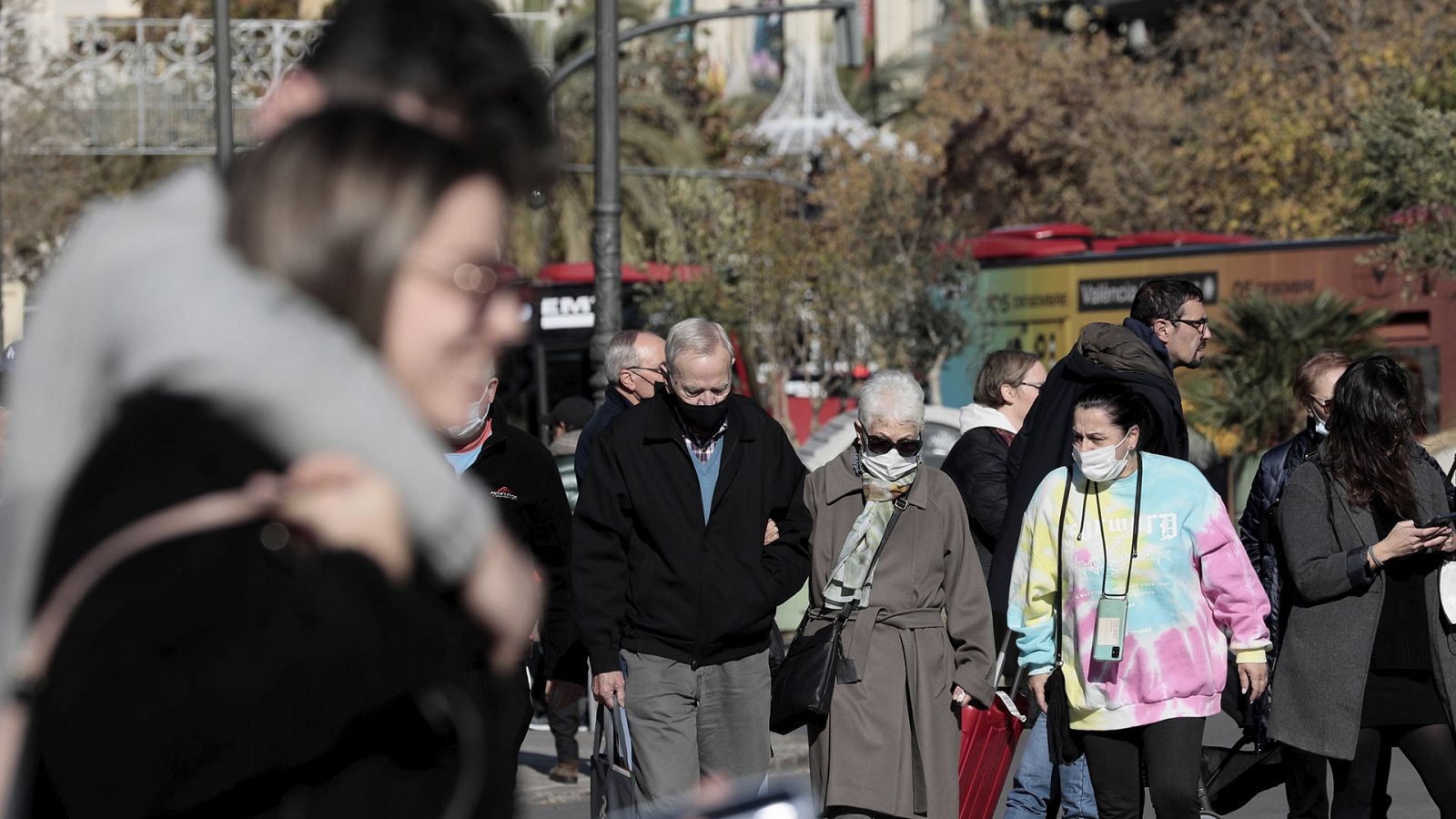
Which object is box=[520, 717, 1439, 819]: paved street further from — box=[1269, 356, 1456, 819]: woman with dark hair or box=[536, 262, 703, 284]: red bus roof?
box=[536, 262, 703, 284]: red bus roof

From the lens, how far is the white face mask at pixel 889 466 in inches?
253

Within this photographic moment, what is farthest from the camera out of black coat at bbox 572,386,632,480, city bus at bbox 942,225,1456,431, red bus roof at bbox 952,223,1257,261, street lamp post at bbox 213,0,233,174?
red bus roof at bbox 952,223,1257,261

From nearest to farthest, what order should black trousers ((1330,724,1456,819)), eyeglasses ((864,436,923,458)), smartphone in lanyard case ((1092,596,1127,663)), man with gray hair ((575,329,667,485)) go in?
smartphone in lanyard case ((1092,596,1127,663))
black trousers ((1330,724,1456,819))
eyeglasses ((864,436,923,458))
man with gray hair ((575,329,667,485))

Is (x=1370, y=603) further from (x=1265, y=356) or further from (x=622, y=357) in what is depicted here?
(x=1265, y=356)

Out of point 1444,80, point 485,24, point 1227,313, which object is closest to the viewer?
point 485,24

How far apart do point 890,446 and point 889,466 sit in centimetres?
8

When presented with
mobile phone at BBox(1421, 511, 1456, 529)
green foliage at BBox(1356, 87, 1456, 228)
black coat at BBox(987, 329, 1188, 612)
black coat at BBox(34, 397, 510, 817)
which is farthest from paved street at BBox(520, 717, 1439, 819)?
green foliage at BBox(1356, 87, 1456, 228)

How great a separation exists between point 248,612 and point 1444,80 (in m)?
24.6

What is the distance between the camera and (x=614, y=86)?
1358cm

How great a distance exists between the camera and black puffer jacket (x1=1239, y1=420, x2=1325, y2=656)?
22.0ft

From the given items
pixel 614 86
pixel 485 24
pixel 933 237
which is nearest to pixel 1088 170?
pixel 933 237

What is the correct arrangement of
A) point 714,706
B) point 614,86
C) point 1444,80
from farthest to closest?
point 1444,80 → point 614,86 → point 714,706

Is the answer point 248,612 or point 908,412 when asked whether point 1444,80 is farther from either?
point 248,612

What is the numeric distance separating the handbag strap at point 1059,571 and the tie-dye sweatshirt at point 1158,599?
2 cm
